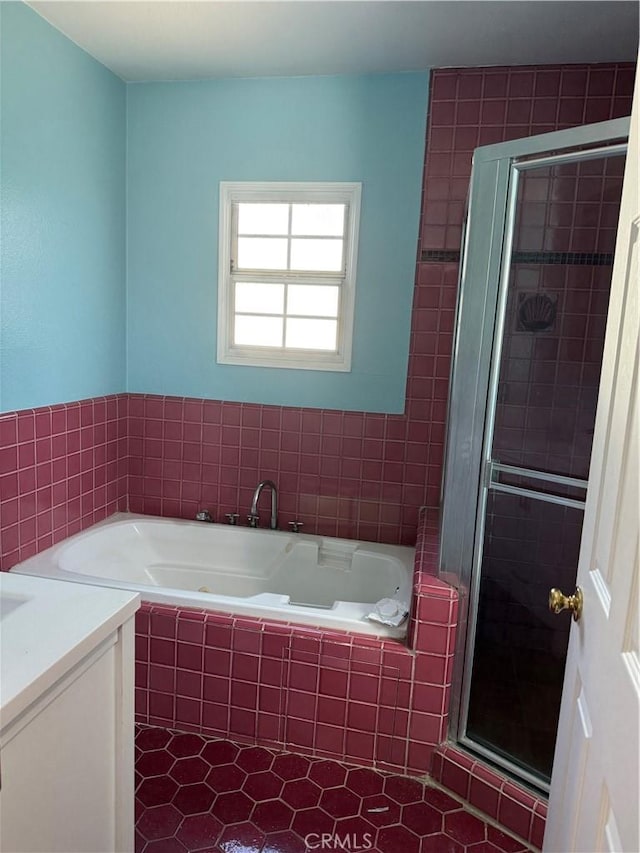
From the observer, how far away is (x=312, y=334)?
2.88 metres

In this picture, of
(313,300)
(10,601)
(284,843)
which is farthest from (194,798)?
(313,300)

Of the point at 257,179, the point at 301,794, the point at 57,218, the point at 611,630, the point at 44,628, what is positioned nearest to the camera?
the point at 611,630

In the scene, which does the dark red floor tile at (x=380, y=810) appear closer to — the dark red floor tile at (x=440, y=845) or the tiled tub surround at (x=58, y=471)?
the dark red floor tile at (x=440, y=845)

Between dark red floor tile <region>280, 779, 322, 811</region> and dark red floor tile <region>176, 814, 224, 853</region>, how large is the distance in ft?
0.78

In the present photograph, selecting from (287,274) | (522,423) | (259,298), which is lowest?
(522,423)

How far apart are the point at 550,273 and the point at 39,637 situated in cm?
169

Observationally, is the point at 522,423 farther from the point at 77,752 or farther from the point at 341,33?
the point at 341,33

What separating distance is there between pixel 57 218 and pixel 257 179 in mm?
926

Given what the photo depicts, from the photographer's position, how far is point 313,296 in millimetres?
2854

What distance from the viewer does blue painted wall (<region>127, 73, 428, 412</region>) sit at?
2.65m

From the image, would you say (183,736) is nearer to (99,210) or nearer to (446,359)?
(446,359)

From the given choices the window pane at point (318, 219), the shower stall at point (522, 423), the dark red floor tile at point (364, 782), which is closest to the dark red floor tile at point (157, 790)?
the dark red floor tile at point (364, 782)

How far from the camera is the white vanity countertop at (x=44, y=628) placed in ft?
3.14

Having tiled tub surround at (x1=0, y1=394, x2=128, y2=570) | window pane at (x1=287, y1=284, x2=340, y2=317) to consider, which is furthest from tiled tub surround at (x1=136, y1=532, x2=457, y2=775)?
window pane at (x1=287, y1=284, x2=340, y2=317)
